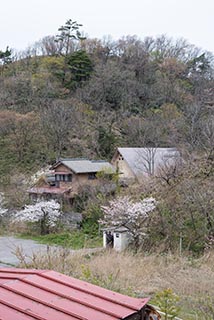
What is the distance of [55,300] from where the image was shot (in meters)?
2.19

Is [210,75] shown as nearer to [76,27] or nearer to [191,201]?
[76,27]

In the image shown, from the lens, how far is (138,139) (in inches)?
992

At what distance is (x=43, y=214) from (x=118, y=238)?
5.06 metres

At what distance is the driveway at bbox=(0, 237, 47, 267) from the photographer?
12007 mm

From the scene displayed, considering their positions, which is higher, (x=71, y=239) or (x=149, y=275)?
(x=149, y=275)

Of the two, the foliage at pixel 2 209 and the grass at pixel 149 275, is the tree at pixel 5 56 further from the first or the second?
the grass at pixel 149 275

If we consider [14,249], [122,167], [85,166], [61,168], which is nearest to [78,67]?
[122,167]

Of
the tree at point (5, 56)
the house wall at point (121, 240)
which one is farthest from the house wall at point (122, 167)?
the tree at point (5, 56)

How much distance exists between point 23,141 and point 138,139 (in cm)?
720

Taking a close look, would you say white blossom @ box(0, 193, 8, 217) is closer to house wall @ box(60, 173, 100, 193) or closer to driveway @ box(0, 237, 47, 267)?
driveway @ box(0, 237, 47, 267)

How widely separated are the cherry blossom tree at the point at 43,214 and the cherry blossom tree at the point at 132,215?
135 inches

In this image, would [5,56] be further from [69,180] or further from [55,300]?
[55,300]

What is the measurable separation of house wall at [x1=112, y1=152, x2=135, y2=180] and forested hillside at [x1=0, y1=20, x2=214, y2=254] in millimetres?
2093

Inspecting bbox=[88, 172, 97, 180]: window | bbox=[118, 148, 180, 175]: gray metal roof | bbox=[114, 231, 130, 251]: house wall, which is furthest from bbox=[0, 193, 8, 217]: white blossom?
bbox=[114, 231, 130, 251]: house wall
